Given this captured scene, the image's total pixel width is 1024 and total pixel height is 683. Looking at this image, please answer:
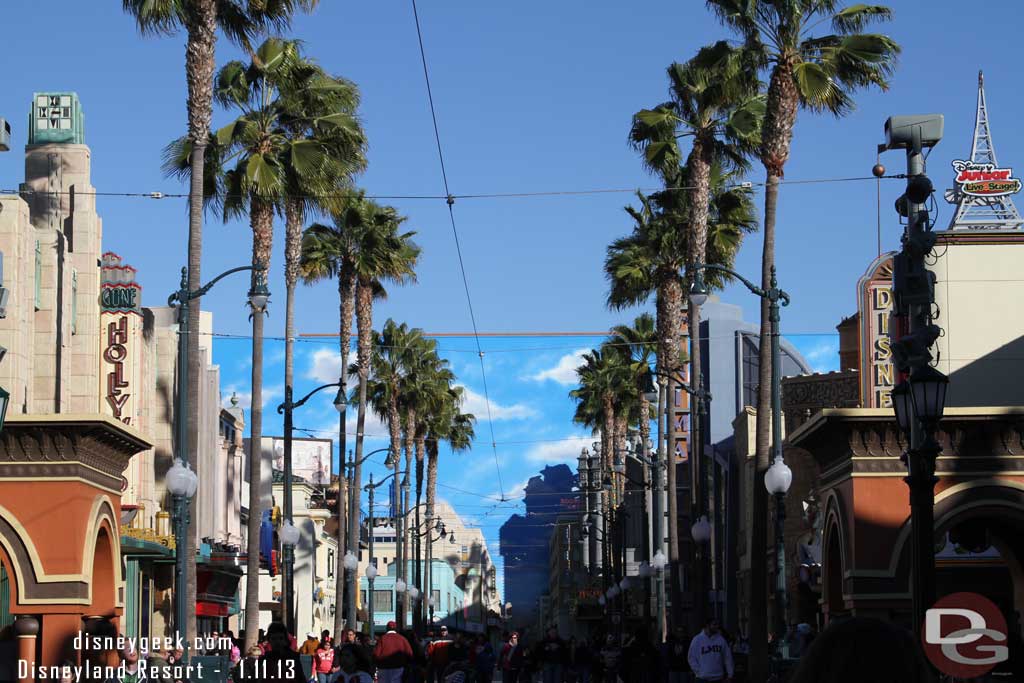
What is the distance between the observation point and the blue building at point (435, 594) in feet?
394

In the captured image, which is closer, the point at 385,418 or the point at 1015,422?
the point at 1015,422

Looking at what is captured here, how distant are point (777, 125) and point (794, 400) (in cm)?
2228

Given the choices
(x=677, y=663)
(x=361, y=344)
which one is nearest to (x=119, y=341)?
(x=361, y=344)

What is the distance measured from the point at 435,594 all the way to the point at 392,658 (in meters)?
118

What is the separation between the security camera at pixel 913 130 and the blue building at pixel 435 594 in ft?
313

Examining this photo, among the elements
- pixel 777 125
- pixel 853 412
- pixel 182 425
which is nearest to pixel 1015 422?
pixel 853 412

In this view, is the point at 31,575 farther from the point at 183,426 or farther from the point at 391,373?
the point at 391,373

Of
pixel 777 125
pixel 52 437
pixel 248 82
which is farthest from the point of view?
pixel 248 82

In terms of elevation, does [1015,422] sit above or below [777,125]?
below

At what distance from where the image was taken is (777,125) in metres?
30.0

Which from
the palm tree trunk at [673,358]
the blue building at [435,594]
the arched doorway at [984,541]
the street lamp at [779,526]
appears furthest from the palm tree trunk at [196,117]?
the blue building at [435,594]

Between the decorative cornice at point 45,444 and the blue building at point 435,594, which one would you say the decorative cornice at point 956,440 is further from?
the blue building at point 435,594

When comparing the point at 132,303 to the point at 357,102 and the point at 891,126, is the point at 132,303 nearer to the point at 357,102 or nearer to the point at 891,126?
the point at 357,102

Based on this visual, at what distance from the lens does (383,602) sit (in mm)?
123750
